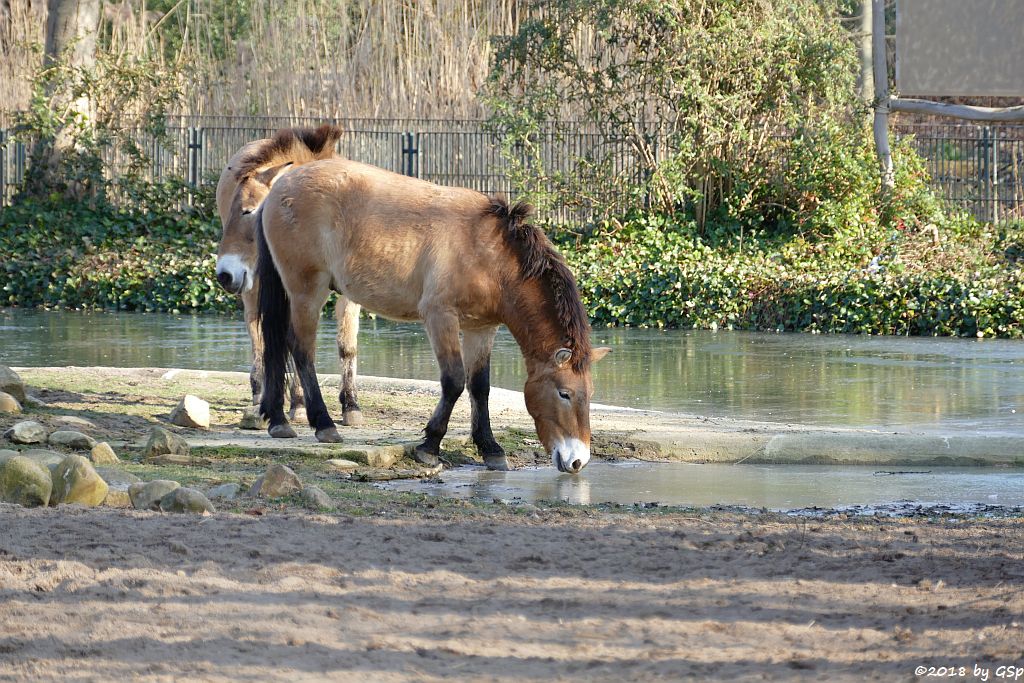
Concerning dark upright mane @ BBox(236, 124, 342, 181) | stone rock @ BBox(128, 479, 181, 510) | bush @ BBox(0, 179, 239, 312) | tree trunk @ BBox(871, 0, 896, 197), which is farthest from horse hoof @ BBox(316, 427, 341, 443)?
tree trunk @ BBox(871, 0, 896, 197)

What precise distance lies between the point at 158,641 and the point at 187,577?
62 cm

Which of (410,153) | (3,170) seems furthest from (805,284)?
(3,170)

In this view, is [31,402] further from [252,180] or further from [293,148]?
[293,148]

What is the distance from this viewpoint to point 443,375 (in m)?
8.43

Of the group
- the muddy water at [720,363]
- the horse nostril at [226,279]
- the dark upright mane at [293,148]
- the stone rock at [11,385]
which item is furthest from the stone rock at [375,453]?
the muddy water at [720,363]

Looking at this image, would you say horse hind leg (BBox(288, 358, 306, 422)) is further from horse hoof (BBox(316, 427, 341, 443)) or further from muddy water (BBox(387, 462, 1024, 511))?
muddy water (BBox(387, 462, 1024, 511))

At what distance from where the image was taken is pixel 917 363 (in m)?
13.6

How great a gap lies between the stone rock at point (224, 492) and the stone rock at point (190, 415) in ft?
9.15

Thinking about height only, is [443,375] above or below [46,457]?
above

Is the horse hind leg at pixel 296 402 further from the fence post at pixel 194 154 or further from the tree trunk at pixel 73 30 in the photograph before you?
the tree trunk at pixel 73 30

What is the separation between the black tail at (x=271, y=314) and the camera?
937 centimetres

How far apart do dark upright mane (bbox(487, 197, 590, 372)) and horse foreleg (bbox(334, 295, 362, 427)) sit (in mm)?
1903

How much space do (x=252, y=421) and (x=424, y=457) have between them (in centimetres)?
187

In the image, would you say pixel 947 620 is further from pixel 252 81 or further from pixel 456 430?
pixel 252 81
